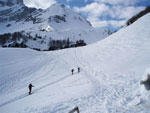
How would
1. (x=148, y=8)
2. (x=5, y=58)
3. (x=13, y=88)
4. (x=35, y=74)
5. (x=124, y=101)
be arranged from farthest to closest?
(x=148, y=8) < (x=5, y=58) < (x=35, y=74) < (x=13, y=88) < (x=124, y=101)

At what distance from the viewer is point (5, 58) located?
36.2m

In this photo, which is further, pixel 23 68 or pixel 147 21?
pixel 147 21

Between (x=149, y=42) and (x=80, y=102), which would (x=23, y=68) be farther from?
(x=149, y=42)

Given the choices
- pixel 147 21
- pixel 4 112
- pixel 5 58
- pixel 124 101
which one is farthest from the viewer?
pixel 147 21

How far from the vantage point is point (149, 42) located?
125 ft

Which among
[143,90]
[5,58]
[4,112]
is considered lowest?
[4,112]

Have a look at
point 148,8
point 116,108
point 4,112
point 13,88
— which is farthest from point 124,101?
point 148,8

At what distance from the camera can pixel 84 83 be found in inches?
743

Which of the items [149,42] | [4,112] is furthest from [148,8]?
[4,112]

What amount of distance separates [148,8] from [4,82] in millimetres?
83989

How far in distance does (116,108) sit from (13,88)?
2000 cm

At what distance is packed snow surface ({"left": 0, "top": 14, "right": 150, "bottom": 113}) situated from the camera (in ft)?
33.7

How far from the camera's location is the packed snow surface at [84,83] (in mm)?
10258

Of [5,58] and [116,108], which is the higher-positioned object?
[5,58]
